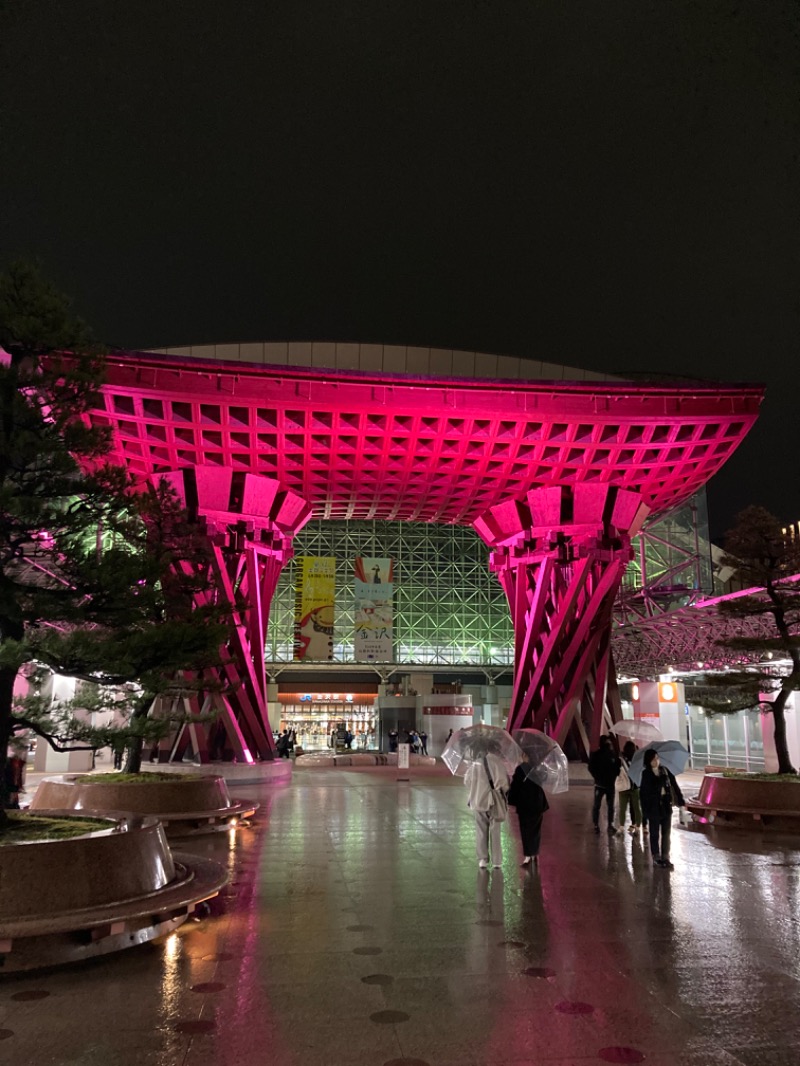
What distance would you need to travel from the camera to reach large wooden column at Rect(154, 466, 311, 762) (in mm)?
19891

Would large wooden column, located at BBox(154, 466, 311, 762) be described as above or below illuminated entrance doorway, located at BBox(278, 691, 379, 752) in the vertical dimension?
above

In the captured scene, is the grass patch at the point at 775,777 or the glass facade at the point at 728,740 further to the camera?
the glass facade at the point at 728,740

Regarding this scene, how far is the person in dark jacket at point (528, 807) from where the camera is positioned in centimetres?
838

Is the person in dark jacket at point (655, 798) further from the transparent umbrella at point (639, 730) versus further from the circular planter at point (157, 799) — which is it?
the circular planter at point (157, 799)

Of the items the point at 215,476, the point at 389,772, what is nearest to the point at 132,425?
the point at 215,476

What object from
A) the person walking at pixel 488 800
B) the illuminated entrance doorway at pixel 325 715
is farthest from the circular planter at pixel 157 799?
the illuminated entrance doorway at pixel 325 715

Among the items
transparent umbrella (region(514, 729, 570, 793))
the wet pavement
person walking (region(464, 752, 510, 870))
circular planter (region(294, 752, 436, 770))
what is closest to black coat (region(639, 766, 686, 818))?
the wet pavement

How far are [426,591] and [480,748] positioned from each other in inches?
1525

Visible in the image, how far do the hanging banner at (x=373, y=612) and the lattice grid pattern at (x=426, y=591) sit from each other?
45.3 ft

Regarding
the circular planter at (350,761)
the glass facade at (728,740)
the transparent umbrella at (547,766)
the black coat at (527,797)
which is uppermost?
the transparent umbrella at (547,766)

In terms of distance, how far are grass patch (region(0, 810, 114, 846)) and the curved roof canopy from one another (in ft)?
42.4

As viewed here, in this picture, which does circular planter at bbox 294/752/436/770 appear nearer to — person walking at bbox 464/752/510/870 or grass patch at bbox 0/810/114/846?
person walking at bbox 464/752/510/870

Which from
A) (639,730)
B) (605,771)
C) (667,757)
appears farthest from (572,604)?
(667,757)

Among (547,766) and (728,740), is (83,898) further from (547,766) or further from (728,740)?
(728,740)
